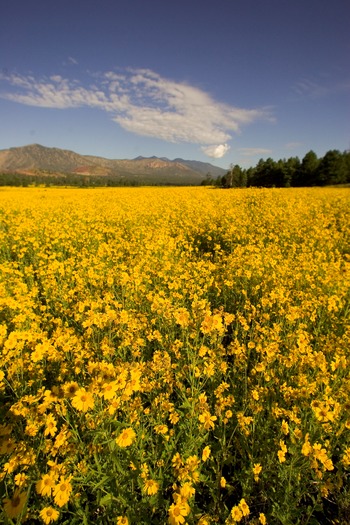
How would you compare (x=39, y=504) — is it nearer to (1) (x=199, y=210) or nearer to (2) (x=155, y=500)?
(2) (x=155, y=500)

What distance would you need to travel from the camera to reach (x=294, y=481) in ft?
6.88

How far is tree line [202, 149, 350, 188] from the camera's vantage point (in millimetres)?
43125

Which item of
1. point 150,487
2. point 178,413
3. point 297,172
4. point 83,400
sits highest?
point 297,172

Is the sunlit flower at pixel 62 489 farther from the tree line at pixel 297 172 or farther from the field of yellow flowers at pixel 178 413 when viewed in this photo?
the tree line at pixel 297 172

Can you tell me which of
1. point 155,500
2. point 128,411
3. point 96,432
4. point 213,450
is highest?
point 96,432

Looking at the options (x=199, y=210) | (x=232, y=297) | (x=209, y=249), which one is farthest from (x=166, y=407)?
(x=199, y=210)

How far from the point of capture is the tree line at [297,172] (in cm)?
4312

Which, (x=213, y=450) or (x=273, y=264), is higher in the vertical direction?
(x=273, y=264)

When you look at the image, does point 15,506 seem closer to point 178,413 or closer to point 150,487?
point 150,487

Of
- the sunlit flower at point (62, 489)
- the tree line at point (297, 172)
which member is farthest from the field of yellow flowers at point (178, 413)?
the tree line at point (297, 172)

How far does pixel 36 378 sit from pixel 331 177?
1968 inches

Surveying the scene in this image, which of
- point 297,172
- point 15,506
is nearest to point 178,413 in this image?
point 15,506

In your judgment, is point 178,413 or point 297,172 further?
point 297,172

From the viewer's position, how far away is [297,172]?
1901 inches
